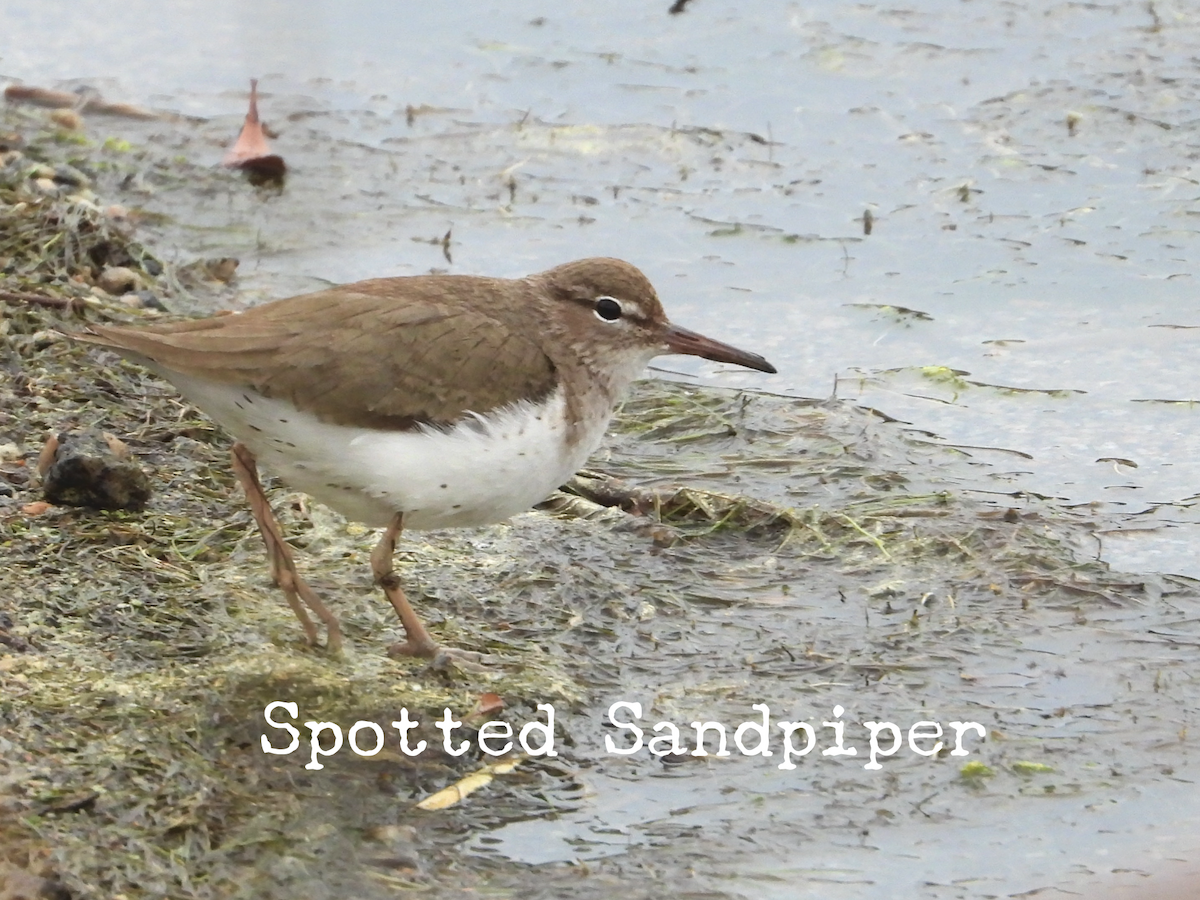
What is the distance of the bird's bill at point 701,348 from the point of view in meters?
6.50

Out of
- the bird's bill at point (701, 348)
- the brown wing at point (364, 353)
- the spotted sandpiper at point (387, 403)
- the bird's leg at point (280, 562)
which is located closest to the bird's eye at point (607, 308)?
the bird's bill at point (701, 348)

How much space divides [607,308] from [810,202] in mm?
3821

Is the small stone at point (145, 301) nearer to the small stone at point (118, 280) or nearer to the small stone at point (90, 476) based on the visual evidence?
the small stone at point (118, 280)

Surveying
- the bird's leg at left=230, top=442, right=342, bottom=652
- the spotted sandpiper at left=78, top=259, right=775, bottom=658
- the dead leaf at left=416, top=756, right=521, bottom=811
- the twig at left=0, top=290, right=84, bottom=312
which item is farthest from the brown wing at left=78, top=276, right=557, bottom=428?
the twig at left=0, top=290, right=84, bottom=312

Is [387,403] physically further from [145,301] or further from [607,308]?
[145,301]

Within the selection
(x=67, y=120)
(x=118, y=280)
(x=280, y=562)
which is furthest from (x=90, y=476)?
(x=67, y=120)

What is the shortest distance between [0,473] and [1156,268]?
5.73 meters

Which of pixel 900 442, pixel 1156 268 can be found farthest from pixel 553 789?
pixel 1156 268

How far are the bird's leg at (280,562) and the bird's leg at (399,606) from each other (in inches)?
8.0

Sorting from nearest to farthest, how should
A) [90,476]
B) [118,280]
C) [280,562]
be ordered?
1. [280,562]
2. [90,476]
3. [118,280]

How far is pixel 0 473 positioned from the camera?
21.0ft

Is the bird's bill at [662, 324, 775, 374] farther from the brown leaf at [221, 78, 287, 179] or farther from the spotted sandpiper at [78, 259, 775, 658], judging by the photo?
the brown leaf at [221, 78, 287, 179]

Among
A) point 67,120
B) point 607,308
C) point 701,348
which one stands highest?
point 67,120

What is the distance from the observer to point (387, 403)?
543 cm
